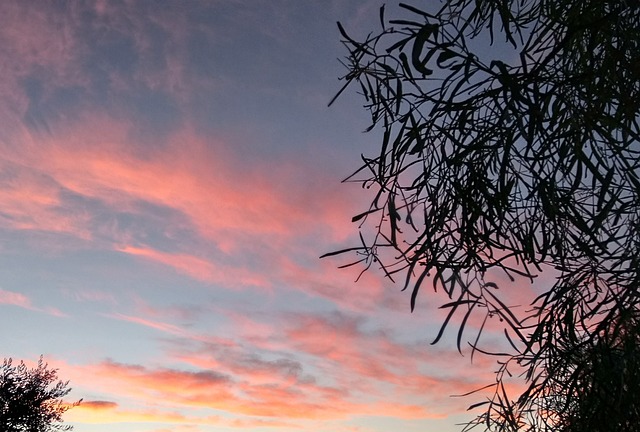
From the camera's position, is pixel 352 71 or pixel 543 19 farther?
pixel 543 19

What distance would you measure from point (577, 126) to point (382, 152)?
0.99 metres

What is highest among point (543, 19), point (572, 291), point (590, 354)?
point (543, 19)

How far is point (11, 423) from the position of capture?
2441 centimetres

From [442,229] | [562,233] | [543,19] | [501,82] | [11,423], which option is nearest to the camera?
[501,82]

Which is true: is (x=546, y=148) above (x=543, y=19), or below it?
below

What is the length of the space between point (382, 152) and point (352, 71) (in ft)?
1.56

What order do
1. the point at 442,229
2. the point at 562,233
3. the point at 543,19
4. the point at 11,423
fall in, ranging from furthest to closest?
1. the point at 11,423
2. the point at 543,19
3. the point at 562,233
4. the point at 442,229

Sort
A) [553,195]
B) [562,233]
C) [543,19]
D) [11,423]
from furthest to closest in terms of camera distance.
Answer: [11,423], [543,19], [562,233], [553,195]

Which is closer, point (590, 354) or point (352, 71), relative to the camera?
point (590, 354)

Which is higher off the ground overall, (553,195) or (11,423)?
(11,423)

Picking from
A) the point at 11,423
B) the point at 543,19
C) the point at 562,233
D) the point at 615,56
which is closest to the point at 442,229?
the point at 562,233

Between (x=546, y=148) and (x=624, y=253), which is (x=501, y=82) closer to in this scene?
(x=546, y=148)

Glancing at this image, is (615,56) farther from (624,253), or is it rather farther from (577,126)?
(624,253)

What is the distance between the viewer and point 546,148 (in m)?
3.71
